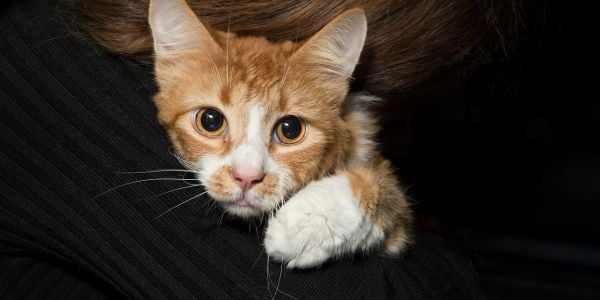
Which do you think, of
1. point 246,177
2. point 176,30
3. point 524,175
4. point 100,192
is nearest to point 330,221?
point 246,177

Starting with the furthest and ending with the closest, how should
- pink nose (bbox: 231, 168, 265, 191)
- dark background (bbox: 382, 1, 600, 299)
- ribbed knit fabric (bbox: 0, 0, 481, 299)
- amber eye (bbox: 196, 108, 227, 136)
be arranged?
dark background (bbox: 382, 1, 600, 299), amber eye (bbox: 196, 108, 227, 136), pink nose (bbox: 231, 168, 265, 191), ribbed knit fabric (bbox: 0, 0, 481, 299)

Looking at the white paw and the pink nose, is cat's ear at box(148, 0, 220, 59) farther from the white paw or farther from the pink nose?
the white paw

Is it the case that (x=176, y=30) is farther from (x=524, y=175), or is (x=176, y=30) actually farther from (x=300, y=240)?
(x=524, y=175)

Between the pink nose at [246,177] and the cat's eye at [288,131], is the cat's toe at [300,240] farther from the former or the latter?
the cat's eye at [288,131]

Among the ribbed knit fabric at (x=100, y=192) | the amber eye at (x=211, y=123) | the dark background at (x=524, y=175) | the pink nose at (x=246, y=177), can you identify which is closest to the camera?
the ribbed knit fabric at (x=100, y=192)

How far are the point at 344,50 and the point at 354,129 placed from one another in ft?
0.88

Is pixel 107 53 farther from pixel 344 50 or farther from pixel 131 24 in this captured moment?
pixel 344 50

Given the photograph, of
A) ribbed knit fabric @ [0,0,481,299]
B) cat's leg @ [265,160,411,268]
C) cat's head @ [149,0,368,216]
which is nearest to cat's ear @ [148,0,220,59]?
cat's head @ [149,0,368,216]

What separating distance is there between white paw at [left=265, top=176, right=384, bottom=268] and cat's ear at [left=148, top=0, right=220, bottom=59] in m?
0.43

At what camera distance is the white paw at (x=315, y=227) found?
1.01 meters

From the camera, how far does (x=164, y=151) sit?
1076mm

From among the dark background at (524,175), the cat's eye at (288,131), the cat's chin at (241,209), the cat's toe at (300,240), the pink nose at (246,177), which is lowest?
the dark background at (524,175)

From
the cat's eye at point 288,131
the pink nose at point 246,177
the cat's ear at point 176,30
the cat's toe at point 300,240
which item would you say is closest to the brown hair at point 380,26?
the cat's ear at point 176,30

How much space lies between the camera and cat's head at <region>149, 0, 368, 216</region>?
112 centimetres
